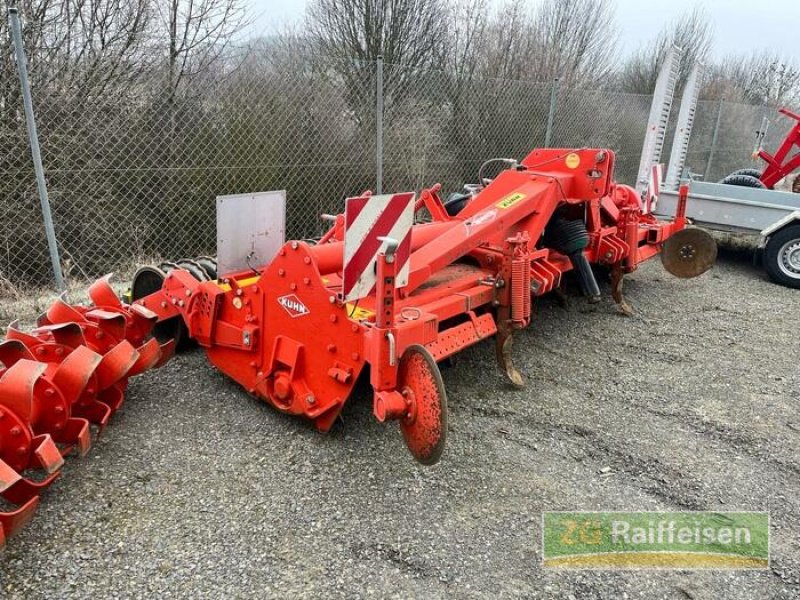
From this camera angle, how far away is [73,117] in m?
5.28

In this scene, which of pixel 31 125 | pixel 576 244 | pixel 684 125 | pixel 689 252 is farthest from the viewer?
pixel 684 125

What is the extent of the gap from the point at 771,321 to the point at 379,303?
456 cm

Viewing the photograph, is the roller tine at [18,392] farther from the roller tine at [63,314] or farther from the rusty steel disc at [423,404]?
the rusty steel disc at [423,404]

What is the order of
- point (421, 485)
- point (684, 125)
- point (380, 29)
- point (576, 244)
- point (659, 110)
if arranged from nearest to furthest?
point (421, 485) < point (576, 244) < point (659, 110) < point (684, 125) < point (380, 29)

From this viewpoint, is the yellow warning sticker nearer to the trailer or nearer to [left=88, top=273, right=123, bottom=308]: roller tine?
[left=88, top=273, right=123, bottom=308]: roller tine

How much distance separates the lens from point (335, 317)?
2.83 m

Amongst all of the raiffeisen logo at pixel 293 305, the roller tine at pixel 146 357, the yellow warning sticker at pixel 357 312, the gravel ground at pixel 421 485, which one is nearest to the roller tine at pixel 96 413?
the gravel ground at pixel 421 485

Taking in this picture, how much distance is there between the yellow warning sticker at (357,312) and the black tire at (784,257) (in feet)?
18.9

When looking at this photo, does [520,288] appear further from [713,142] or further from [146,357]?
[713,142]

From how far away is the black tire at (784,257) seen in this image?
21.7 feet

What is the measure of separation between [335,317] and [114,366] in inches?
44.9

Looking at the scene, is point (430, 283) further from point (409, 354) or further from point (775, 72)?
point (775, 72)

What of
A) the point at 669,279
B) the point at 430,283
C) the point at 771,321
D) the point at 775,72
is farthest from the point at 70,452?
the point at 775,72

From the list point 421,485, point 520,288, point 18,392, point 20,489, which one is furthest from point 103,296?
point 520,288
